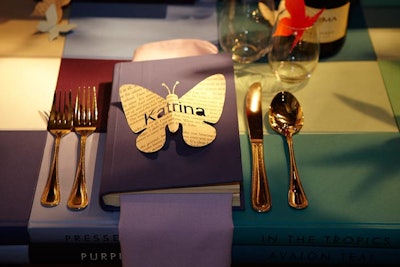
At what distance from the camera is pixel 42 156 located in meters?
0.90

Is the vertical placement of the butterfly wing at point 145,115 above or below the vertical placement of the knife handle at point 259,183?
above

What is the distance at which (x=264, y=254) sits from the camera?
2.80 feet

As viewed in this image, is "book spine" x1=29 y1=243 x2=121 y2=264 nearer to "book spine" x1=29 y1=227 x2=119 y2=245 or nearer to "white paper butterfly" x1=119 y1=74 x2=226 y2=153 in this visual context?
"book spine" x1=29 y1=227 x2=119 y2=245

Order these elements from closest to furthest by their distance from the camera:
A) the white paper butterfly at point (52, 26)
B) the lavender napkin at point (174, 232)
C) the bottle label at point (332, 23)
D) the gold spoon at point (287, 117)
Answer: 1. the lavender napkin at point (174, 232)
2. the gold spoon at point (287, 117)
3. the bottle label at point (332, 23)
4. the white paper butterfly at point (52, 26)

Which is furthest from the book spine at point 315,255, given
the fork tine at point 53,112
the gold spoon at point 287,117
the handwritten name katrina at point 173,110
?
the fork tine at point 53,112

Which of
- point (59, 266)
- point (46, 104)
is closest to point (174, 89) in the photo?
point (46, 104)

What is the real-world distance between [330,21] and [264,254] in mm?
453

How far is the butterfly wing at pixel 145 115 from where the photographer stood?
0.86 metres

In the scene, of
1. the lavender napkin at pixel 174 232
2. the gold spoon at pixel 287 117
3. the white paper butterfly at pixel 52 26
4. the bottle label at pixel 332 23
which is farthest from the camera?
the white paper butterfly at pixel 52 26

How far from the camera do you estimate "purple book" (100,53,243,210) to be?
2.65 feet

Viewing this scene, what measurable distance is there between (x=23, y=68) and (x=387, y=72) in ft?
2.21

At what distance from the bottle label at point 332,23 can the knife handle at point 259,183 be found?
0.29 m

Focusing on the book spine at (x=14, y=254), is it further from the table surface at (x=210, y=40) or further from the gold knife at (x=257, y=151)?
the gold knife at (x=257, y=151)

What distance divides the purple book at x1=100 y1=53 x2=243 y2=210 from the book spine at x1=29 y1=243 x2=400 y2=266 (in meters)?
0.08
